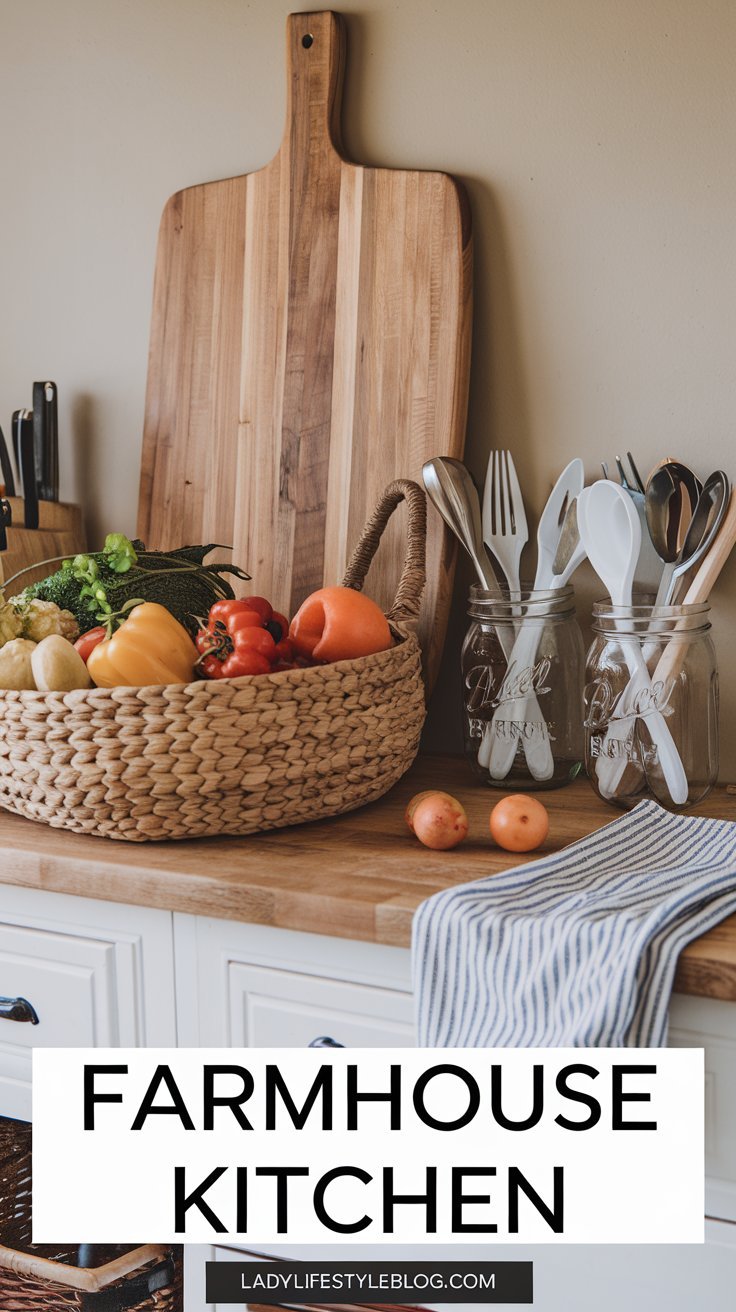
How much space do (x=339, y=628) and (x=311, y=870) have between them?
279mm

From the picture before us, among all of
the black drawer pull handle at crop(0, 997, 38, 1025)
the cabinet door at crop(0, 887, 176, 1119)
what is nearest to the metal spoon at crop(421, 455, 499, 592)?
the cabinet door at crop(0, 887, 176, 1119)

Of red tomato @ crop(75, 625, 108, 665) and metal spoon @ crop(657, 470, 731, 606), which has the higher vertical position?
metal spoon @ crop(657, 470, 731, 606)

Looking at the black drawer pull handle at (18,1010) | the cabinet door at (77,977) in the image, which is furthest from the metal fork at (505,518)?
the black drawer pull handle at (18,1010)

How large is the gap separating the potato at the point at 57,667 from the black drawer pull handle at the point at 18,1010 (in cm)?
30

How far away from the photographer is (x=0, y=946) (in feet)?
3.72

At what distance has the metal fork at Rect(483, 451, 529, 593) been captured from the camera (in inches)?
51.4

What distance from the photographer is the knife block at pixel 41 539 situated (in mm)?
1550

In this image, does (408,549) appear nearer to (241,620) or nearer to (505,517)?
(505,517)

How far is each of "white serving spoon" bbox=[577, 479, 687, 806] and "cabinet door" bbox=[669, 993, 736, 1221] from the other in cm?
34

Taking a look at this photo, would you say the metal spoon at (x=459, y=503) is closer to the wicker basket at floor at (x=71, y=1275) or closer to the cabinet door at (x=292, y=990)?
the cabinet door at (x=292, y=990)

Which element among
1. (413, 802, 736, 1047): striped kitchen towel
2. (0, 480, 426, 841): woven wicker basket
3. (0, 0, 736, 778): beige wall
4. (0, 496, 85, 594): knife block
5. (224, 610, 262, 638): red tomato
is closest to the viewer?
(413, 802, 736, 1047): striped kitchen towel

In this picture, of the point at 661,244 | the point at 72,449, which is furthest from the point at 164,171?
the point at 661,244

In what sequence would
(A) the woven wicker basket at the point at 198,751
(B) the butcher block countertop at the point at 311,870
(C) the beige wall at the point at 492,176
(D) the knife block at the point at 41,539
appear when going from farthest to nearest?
(D) the knife block at the point at 41,539, (C) the beige wall at the point at 492,176, (A) the woven wicker basket at the point at 198,751, (B) the butcher block countertop at the point at 311,870

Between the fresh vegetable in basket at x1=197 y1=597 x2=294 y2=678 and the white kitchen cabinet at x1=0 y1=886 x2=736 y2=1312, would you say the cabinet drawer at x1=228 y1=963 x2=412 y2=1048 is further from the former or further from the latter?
the fresh vegetable in basket at x1=197 y1=597 x2=294 y2=678
